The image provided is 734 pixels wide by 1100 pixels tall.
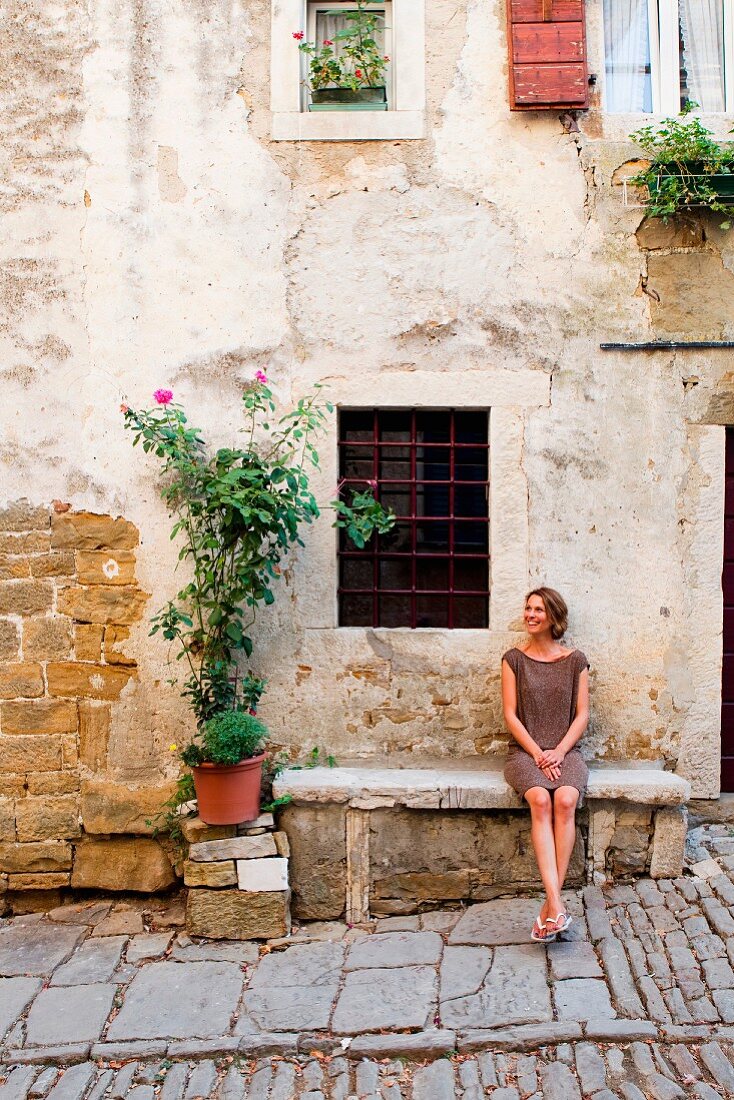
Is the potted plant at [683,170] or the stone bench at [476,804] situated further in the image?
the potted plant at [683,170]

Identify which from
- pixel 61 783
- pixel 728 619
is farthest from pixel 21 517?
pixel 728 619

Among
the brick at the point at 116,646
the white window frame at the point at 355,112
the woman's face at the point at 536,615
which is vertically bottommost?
the brick at the point at 116,646

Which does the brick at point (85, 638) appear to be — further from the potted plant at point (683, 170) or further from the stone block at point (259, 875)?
the potted plant at point (683, 170)

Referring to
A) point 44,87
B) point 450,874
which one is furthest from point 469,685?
point 44,87

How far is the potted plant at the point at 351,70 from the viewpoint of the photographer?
4957mm

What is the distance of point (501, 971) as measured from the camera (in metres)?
4.11

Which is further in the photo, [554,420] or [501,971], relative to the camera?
[554,420]

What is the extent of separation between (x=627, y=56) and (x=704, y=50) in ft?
1.34

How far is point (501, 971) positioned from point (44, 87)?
4.68m

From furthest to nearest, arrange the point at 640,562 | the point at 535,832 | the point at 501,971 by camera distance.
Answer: the point at 640,562, the point at 535,832, the point at 501,971

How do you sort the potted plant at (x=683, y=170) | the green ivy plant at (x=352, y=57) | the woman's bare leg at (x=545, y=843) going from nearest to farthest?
the woman's bare leg at (x=545, y=843) < the potted plant at (x=683, y=170) < the green ivy plant at (x=352, y=57)

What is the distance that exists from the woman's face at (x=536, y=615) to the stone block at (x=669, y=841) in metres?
1.04

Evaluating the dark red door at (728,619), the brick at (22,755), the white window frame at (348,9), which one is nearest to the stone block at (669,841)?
the dark red door at (728,619)

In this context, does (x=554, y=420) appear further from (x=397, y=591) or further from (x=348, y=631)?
(x=348, y=631)
